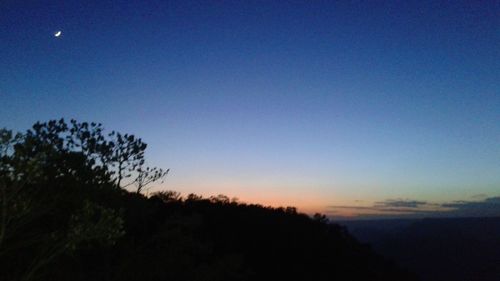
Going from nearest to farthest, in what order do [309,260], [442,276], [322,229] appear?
1. [309,260]
2. [322,229]
3. [442,276]

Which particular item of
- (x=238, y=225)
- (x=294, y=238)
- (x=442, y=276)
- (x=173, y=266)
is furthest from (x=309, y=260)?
(x=442, y=276)

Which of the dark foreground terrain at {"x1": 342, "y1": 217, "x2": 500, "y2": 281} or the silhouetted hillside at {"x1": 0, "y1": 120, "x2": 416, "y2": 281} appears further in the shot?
the dark foreground terrain at {"x1": 342, "y1": 217, "x2": 500, "y2": 281}

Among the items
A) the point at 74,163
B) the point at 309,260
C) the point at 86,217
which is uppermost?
the point at 74,163

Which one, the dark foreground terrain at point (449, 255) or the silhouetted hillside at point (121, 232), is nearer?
the silhouetted hillside at point (121, 232)

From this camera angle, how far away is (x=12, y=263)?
13.1 m

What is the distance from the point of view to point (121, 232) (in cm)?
834

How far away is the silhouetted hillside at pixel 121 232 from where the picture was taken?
26.7 feet

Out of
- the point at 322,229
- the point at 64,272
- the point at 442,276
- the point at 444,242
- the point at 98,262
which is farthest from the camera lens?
the point at 444,242

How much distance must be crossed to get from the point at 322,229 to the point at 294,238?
26.0ft

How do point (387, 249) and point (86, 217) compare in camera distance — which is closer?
point (86, 217)

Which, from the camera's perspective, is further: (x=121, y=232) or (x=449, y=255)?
(x=449, y=255)

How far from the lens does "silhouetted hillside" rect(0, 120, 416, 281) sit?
8.14 metres

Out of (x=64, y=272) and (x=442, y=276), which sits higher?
(x=64, y=272)

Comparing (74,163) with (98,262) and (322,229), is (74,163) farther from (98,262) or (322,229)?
(322,229)
